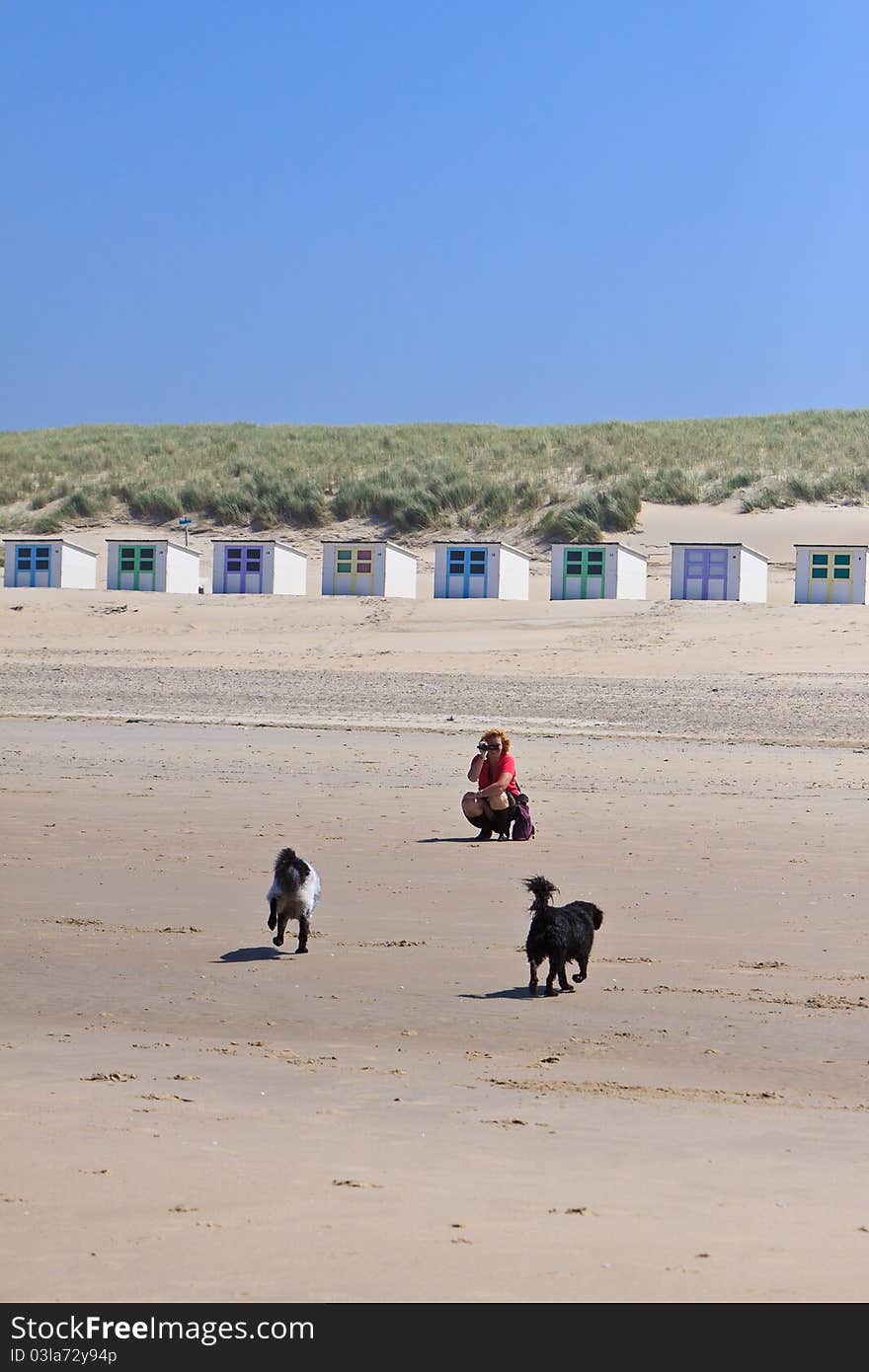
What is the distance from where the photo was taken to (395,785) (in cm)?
1412

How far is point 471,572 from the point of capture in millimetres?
32875

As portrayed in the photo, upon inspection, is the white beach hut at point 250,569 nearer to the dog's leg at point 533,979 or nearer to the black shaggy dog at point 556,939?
the black shaggy dog at point 556,939

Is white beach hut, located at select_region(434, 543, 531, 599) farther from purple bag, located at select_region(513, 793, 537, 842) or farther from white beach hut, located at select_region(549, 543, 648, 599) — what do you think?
purple bag, located at select_region(513, 793, 537, 842)

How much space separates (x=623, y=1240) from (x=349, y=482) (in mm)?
44501

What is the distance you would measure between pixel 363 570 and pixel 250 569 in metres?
2.33

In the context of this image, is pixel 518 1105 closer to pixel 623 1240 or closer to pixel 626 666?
pixel 623 1240

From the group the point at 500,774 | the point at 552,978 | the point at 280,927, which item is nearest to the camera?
the point at 552,978

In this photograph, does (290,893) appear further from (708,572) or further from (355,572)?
(355,572)

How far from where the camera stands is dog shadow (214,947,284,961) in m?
7.86

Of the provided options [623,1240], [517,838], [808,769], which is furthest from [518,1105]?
[808,769]

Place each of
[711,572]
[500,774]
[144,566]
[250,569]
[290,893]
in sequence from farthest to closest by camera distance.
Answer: [144,566] < [250,569] < [711,572] < [500,774] < [290,893]

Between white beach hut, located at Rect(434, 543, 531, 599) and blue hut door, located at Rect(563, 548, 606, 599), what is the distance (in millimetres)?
1184

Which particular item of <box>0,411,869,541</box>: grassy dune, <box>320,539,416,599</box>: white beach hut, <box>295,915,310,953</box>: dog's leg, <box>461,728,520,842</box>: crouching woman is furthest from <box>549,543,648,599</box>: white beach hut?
<box>295,915,310,953</box>: dog's leg

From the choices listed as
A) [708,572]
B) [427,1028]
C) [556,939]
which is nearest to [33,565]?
[708,572]
